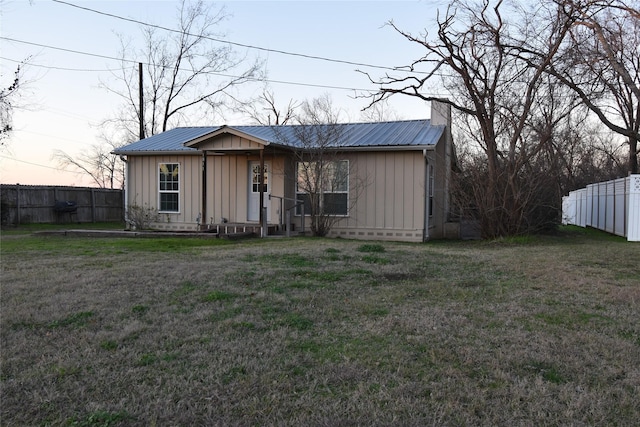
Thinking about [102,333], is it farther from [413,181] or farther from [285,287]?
[413,181]

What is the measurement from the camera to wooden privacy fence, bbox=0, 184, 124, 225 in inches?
725

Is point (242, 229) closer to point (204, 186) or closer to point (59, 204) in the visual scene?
point (204, 186)

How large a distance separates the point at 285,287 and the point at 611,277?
460cm

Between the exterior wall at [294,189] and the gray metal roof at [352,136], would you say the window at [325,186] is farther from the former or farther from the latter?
the gray metal roof at [352,136]

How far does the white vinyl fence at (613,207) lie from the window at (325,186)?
781cm

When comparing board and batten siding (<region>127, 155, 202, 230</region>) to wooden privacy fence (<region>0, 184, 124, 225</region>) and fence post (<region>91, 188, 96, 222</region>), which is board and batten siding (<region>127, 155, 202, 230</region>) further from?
fence post (<region>91, 188, 96, 222</region>)

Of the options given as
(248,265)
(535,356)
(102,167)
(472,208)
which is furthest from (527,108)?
(102,167)

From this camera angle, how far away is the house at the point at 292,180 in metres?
13.2

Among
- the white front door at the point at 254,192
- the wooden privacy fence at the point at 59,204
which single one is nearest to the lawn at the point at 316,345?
the white front door at the point at 254,192

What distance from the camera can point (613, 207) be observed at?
53.8 ft

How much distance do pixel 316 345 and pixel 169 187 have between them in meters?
12.5

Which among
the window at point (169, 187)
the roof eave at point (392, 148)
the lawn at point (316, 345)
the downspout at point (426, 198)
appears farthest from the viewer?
the window at point (169, 187)

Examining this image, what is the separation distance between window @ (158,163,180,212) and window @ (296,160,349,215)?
3.91 meters

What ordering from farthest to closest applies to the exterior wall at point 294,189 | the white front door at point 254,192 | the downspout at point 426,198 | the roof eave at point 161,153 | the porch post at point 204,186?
the roof eave at point 161,153 → the white front door at point 254,192 → the porch post at point 204,186 → the exterior wall at point 294,189 → the downspout at point 426,198
